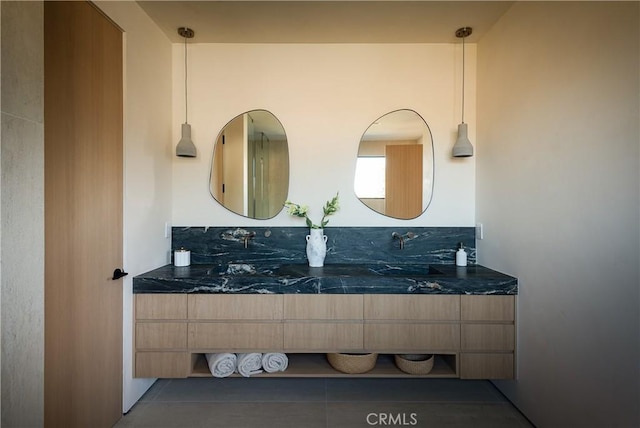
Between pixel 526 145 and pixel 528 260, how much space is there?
748 millimetres

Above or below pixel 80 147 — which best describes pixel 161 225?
below

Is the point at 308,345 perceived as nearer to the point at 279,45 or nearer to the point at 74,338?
the point at 74,338

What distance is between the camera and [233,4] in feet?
6.75

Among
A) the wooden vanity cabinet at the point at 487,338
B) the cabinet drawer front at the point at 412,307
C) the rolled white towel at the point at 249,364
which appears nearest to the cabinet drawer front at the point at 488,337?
the wooden vanity cabinet at the point at 487,338

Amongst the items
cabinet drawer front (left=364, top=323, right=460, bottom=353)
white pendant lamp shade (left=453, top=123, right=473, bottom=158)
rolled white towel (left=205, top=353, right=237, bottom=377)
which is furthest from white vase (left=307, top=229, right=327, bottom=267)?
white pendant lamp shade (left=453, top=123, right=473, bottom=158)

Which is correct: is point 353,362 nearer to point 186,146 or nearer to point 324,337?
point 324,337

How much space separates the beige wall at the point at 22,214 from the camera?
923 millimetres

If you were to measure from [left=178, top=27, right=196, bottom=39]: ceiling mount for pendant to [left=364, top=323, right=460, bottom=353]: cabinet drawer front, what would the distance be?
2727 millimetres

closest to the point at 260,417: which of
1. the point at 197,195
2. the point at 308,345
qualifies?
the point at 308,345

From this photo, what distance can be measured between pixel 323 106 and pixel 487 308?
2.03 metres

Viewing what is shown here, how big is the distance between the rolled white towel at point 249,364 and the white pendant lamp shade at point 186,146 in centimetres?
162

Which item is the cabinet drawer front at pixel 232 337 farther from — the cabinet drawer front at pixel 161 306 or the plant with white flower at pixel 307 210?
the plant with white flower at pixel 307 210

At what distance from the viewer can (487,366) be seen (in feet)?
6.49

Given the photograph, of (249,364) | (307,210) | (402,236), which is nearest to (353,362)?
(249,364)
